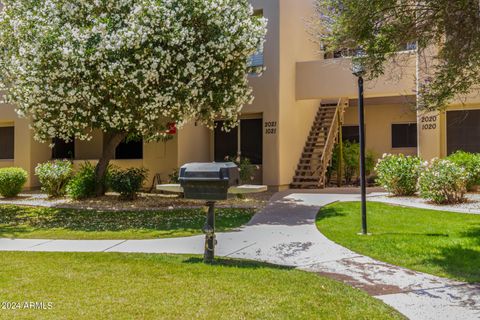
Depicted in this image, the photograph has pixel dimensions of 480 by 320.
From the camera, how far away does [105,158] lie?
13.9 metres

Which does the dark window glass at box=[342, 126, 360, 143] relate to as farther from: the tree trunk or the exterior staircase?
the tree trunk

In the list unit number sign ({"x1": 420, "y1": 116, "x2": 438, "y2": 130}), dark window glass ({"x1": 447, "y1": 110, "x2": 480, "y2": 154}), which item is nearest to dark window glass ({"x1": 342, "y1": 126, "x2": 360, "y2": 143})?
dark window glass ({"x1": 447, "y1": 110, "x2": 480, "y2": 154})

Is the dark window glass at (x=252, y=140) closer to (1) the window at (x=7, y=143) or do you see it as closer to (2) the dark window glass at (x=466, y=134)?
(2) the dark window glass at (x=466, y=134)

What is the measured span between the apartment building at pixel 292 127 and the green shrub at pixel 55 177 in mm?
2752

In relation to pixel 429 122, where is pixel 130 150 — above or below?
below

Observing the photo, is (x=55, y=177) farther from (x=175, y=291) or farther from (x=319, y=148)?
(x=175, y=291)

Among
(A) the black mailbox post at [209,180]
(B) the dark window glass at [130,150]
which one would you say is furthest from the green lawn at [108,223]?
(B) the dark window glass at [130,150]

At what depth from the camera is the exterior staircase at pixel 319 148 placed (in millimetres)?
15727

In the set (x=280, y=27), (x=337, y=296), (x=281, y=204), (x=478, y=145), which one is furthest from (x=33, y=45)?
(x=478, y=145)

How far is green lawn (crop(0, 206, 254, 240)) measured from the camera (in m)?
8.80

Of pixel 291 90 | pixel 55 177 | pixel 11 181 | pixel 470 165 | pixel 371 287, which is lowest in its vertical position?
pixel 371 287

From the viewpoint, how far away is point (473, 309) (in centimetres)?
450

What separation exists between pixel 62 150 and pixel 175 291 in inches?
601

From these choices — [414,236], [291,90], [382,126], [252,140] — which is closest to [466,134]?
[382,126]
